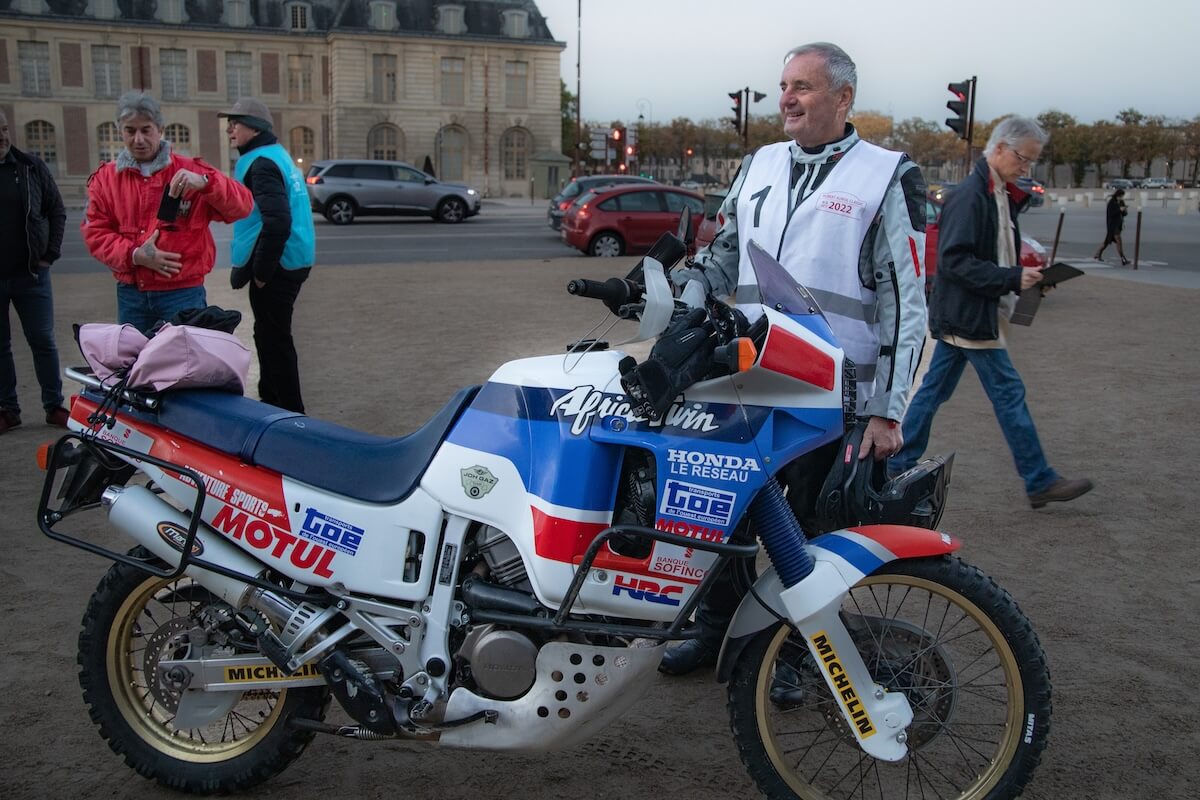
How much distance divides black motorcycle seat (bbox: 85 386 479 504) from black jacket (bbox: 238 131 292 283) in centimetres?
322

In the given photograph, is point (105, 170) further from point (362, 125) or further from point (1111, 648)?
point (362, 125)

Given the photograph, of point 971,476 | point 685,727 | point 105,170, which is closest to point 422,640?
point 685,727

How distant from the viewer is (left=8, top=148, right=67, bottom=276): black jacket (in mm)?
7020

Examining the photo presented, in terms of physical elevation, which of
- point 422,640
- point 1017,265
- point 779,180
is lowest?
point 422,640

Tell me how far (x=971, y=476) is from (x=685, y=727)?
343cm

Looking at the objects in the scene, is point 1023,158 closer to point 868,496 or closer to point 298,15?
point 868,496

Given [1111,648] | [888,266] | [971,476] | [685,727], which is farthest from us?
[971,476]

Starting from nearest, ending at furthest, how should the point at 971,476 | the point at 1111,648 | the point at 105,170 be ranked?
the point at 1111,648 < the point at 105,170 < the point at 971,476

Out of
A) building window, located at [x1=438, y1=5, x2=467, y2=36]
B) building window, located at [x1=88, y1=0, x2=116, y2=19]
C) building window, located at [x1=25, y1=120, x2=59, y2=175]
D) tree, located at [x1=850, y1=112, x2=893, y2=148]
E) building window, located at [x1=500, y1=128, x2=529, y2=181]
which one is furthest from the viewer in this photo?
tree, located at [x1=850, y1=112, x2=893, y2=148]

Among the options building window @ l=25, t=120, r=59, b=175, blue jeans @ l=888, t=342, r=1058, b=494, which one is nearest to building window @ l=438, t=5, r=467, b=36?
building window @ l=25, t=120, r=59, b=175

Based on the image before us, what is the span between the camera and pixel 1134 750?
345 cm

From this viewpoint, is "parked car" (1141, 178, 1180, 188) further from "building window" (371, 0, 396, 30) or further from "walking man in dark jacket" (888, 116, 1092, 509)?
"walking man in dark jacket" (888, 116, 1092, 509)

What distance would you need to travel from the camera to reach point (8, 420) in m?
7.13

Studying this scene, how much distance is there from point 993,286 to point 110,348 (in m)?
4.12
